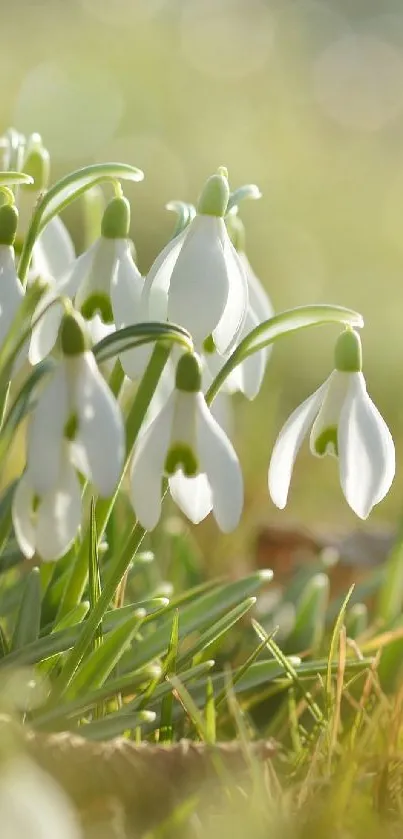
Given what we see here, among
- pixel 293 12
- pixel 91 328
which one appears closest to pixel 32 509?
pixel 91 328

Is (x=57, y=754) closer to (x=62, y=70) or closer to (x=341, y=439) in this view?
(x=341, y=439)

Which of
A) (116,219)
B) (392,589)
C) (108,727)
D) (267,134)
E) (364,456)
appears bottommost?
(392,589)

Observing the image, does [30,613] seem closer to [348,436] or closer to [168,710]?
[168,710]

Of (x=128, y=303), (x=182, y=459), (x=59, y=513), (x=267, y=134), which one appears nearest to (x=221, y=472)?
(x=182, y=459)

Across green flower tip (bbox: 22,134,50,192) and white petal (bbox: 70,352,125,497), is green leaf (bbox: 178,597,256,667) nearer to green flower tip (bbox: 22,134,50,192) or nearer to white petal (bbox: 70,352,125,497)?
white petal (bbox: 70,352,125,497)

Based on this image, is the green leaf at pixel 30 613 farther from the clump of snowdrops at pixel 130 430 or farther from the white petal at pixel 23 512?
the white petal at pixel 23 512
